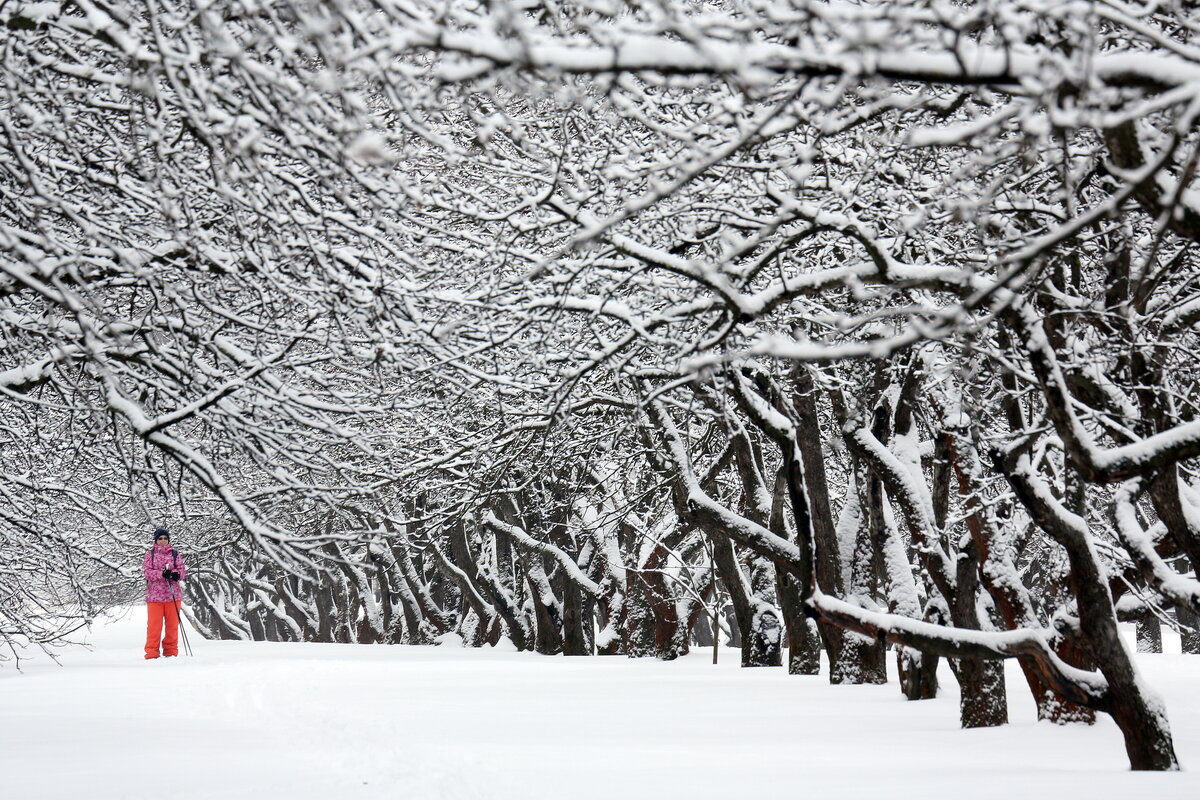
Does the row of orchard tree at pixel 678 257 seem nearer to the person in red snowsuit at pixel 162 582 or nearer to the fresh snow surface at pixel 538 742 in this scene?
the fresh snow surface at pixel 538 742

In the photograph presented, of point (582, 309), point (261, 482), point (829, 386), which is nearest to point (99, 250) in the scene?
point (582, 309)

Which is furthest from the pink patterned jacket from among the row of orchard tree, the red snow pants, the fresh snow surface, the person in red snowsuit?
the row of orchard tree

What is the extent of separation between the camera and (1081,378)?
7.43 metres

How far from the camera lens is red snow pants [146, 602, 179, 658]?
62.1ft

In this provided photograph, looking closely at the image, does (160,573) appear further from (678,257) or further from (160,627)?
(678,257)

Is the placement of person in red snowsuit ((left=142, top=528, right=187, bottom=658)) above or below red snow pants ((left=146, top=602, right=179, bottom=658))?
above

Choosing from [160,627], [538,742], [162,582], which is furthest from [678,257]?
[160,627]

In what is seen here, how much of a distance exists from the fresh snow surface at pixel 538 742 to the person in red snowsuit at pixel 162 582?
2923 millimetres

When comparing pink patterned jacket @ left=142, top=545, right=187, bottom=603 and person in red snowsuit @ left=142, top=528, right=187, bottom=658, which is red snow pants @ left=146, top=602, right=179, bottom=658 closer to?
person in red snowsuit @ left=142, top=528, right=187, bottom=658

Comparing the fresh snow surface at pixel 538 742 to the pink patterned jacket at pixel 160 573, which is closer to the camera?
the fresh snow surface at pixel 538 742

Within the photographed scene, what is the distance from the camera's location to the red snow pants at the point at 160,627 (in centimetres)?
1892

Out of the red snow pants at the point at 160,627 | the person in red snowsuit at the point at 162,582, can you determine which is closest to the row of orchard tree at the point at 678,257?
the person in red snowsuit at the point at 162,582

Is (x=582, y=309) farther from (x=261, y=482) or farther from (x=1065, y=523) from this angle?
(x=261, y=482)

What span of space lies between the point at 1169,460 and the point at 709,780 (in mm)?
2664
